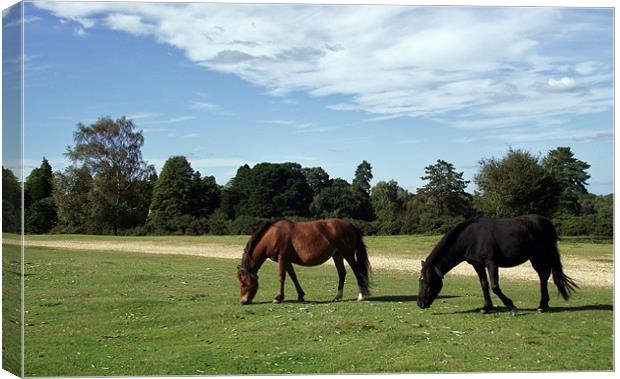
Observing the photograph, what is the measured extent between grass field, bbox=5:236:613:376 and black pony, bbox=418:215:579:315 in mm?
445

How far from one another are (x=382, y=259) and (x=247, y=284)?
3.27 m

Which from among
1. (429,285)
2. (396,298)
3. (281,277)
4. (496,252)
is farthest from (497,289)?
(281,277)

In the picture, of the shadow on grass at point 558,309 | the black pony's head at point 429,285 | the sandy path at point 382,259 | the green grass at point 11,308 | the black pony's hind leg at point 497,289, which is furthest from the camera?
the sandy path at point 382,259

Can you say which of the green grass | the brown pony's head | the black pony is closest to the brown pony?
the brown pony's head

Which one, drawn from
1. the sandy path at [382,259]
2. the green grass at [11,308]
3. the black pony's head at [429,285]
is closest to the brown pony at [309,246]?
the sandy path at [382,259]

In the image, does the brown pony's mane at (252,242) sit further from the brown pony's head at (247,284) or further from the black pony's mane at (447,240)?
the black pony's mane at (447,240)

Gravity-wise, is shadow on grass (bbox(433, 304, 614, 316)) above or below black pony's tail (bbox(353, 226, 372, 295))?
below

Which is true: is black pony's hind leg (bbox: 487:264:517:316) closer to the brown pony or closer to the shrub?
the brown pony

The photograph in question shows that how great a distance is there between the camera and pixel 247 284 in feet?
47.3

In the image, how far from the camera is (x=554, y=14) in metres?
13.2

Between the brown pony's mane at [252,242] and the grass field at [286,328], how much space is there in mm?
737

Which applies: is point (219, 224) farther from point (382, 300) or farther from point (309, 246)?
point (382, 300)

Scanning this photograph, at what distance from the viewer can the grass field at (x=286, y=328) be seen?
1159cm

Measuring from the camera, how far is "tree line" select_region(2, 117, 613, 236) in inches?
543
